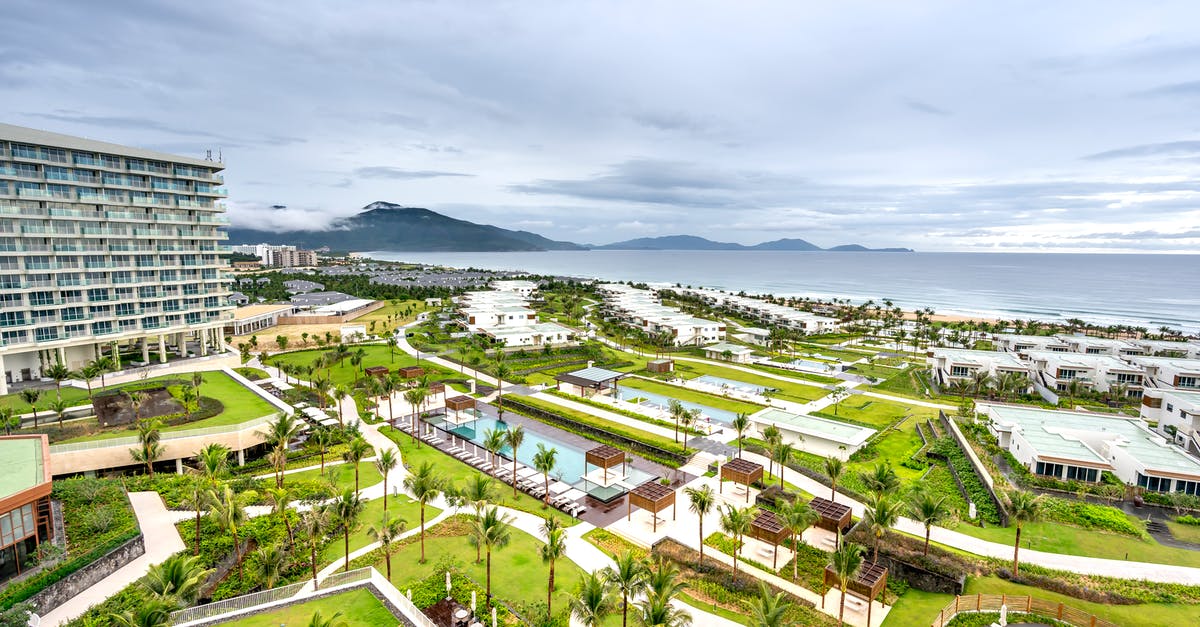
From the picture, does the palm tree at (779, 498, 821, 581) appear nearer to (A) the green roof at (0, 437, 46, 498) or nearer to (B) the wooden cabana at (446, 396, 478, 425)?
(B) the wooden cabana at (446, 396, 478, 425)

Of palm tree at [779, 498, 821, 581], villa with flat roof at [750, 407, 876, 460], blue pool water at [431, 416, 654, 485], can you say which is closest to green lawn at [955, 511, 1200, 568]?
palm tree at [779, 498, 821, 581]

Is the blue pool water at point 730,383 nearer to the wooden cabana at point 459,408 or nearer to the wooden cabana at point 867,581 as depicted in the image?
the wooden cabana at point 459,408

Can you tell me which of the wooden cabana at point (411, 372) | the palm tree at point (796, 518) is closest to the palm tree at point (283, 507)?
the palm tree at point (796, 518)

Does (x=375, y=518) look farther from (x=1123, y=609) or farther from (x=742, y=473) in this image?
(x=1123, y=609)

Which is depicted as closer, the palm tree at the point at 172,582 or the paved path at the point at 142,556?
the palm tree at the point at 172,582

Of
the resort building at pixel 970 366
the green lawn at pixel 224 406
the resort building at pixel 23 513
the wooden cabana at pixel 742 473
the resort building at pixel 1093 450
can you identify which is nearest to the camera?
the resort building at pixel 23 513

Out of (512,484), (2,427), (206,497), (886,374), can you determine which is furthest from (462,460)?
(886,374)

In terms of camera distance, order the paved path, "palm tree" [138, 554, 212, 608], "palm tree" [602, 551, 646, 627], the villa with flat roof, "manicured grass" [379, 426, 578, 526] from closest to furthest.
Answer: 1. "palm tree" [138, 554, 212, 608]
2. "palm tree" [602, 551, 646, 627]
3. the paved path
4. "manicured grass" [379, 426, 578, 526]
5. the villa with flat roof
